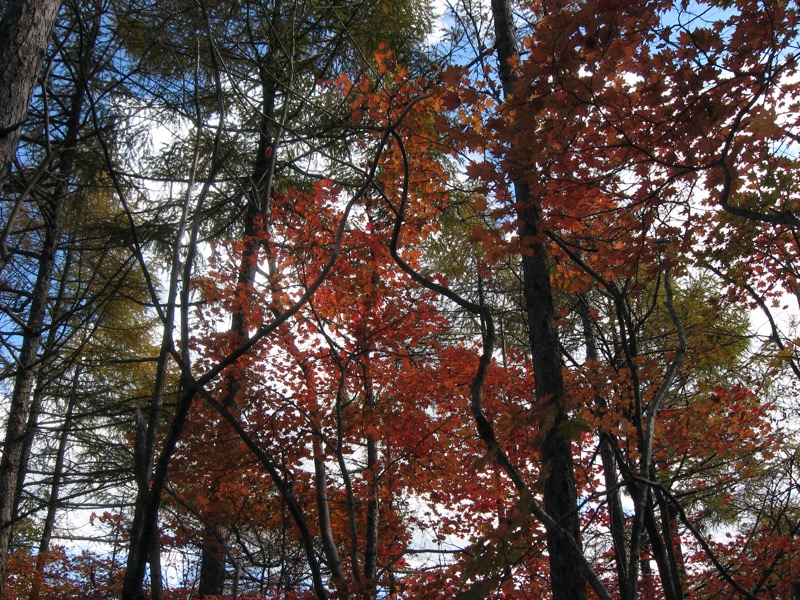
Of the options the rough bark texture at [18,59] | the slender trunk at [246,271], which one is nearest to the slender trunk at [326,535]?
the rough bark texture at [18,59]

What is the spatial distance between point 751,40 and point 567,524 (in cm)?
312

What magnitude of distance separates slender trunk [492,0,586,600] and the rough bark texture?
2.43 metres

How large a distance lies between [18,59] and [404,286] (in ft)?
18.0

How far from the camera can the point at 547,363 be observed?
165 inches

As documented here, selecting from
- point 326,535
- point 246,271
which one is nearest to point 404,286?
point 246,271

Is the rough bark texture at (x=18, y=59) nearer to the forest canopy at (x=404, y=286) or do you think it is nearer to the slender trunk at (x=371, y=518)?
the forest canopy at (x=404, y=286)

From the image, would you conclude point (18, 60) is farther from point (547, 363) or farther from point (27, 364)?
point (27, 364)

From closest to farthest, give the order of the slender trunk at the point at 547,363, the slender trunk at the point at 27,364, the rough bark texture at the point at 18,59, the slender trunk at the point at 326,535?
the rough bark texture at the point at 18,59 → the slender trunk at the point at 326,535 → the slender trunk at the point at 547,363 → the slender trunk at the point at 27,364

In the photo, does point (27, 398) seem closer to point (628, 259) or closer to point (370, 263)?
point (370, 263)

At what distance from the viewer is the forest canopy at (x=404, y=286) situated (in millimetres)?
2934

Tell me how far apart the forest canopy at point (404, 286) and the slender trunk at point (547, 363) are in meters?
0.02

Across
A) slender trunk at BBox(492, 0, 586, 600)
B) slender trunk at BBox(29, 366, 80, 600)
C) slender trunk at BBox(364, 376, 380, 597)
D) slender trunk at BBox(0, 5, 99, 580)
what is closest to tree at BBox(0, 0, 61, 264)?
slender trunk at BBox(492, 0, 586, 600)

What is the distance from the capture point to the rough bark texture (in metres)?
2.37

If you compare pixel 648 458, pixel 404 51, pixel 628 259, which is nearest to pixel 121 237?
pixel 404 51
